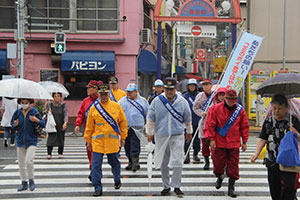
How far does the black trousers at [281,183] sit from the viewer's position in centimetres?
493

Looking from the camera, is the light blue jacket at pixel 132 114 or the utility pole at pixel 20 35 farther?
the utility pole at pixel 20 35

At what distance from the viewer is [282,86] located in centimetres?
529

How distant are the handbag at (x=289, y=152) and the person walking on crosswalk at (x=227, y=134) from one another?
2.08m

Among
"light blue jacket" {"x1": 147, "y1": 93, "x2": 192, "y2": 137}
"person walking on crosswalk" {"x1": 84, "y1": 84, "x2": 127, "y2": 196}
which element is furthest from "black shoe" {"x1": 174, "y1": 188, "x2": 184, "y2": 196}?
"person walking on crosswalk" {"x1": 84, "y1": 84, "x2": 127, "y2": 196}

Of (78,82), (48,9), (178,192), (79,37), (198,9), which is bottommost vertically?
(178,192)

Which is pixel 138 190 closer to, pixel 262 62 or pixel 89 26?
pixel 89 26

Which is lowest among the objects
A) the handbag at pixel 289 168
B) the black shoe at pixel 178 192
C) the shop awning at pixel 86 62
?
the black shoe at pixel 178 192

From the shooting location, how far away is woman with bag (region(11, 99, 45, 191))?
7.05m

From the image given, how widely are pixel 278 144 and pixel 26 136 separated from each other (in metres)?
4.35

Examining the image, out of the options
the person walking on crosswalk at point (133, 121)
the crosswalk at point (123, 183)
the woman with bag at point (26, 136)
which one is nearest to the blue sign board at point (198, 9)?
the crosswalk at point (123, 183)

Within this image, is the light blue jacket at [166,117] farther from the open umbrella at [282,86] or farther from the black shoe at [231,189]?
the open umbrella at [282,86]

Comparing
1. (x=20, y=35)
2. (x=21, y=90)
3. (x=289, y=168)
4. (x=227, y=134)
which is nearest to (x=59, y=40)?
(x=20, y=35)

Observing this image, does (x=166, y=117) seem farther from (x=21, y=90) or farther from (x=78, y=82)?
(x=78, y=82)

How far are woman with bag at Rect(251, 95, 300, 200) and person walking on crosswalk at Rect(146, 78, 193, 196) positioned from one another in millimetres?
1931
